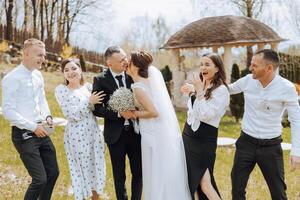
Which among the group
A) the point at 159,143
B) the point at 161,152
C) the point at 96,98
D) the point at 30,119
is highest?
the point at 96,98

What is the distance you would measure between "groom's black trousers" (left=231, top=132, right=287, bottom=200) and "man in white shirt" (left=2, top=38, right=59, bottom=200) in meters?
2.27

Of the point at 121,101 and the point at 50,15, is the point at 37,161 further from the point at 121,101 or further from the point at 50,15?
the point at 50,15

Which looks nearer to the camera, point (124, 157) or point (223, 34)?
point (124, 157)

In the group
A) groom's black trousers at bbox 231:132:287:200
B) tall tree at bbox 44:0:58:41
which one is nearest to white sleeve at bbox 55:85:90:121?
groom's black trousers at bbox 231:132:287:200

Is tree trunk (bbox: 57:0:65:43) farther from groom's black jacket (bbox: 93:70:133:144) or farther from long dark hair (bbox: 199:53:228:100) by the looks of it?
long dark hair (bbox: 199:53:228:100)

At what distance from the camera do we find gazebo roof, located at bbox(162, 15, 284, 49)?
19.3m

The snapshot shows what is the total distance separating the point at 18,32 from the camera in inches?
1229

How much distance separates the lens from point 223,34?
19.5 m

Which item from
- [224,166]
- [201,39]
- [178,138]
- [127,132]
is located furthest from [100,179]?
[201,39]

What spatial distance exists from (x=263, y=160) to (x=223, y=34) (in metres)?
15.0

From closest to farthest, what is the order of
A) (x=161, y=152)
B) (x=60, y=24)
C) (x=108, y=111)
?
(x=161, y=152) → (x=108, y=111) → (x=60, y=24)

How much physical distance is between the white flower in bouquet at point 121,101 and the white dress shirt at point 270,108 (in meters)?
1.40

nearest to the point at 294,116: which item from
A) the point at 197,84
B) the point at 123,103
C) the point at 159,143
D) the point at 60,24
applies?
the point at 197,84

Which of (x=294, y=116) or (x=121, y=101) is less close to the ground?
(x=121, y=101)
